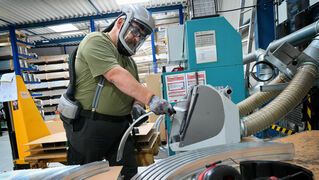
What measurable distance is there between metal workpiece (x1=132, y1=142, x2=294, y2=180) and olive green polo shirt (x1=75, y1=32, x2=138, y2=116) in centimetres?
73

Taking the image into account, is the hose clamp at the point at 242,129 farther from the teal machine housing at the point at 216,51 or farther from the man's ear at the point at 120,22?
the man's ear at the point at 120,22

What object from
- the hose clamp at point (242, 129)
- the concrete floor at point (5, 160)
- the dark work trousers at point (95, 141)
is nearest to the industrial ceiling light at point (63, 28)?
the concrete floor at point (5, 160)

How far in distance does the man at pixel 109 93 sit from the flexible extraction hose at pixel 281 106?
547mm

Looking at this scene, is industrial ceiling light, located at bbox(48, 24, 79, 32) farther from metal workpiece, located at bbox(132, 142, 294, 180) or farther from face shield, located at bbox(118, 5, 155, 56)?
metal workpiece, located at bbox(132, 142, 294, 180)

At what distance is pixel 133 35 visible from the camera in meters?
1.54

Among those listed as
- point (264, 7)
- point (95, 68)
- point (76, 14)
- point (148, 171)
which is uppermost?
point (76, 14)

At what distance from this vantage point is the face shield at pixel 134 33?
150cm

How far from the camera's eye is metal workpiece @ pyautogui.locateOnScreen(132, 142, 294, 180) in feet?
2.40

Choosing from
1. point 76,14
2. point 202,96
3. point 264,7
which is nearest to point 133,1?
point 76,14

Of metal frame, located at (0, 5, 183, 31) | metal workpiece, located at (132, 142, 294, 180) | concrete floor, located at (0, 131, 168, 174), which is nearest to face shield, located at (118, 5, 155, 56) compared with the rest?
metal workpiece, located at (132, 142, 294, 180)

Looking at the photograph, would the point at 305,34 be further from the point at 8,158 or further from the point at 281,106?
the point at 8,158

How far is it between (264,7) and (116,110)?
2.99 meters

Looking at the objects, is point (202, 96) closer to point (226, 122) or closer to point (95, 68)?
point (226, 122)

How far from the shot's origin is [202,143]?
3.47 feet
